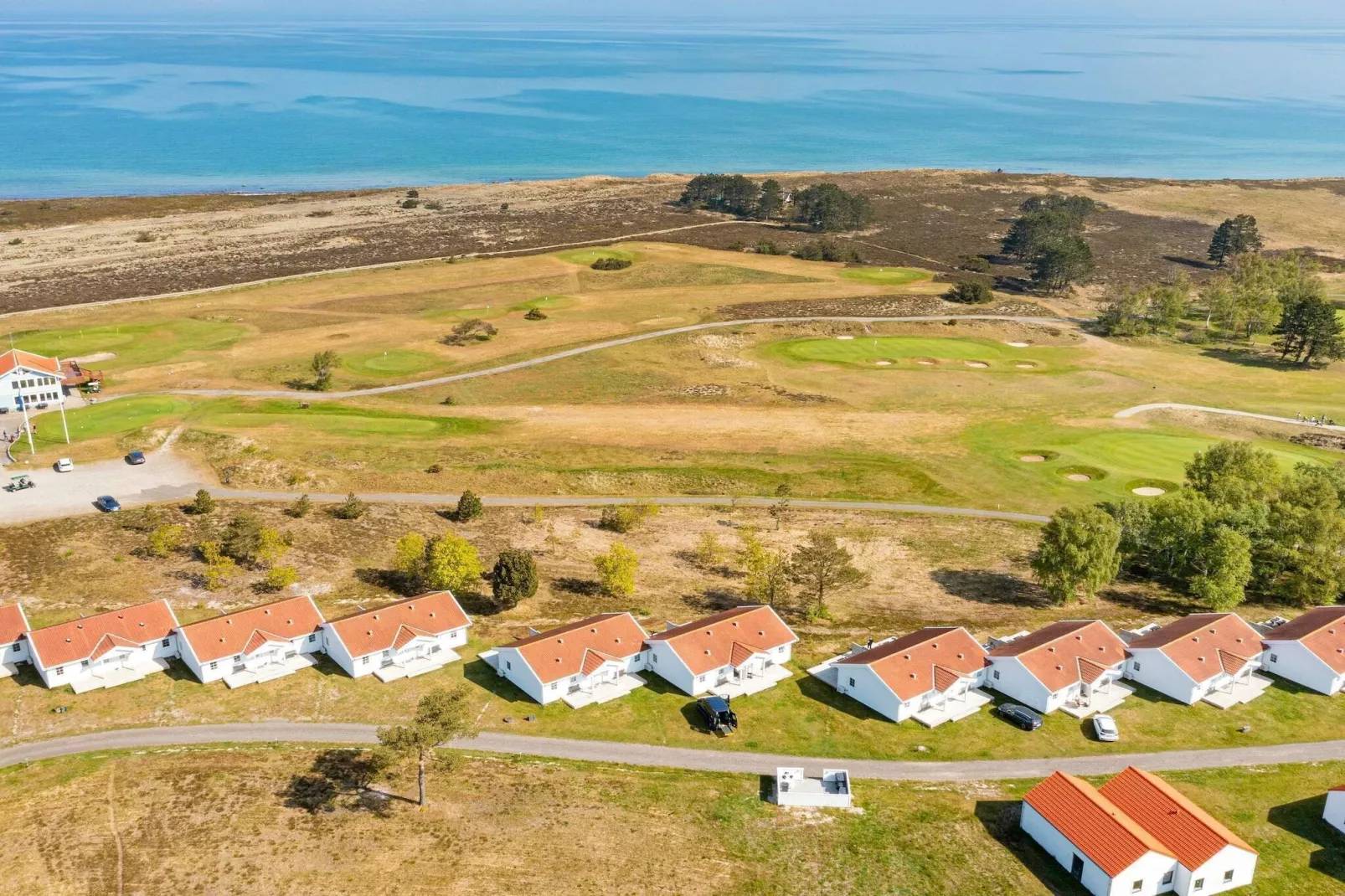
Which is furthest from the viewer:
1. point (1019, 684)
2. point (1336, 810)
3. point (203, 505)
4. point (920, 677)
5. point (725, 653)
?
point (203, 505)

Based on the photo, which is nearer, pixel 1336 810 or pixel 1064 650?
pixel 1336 810

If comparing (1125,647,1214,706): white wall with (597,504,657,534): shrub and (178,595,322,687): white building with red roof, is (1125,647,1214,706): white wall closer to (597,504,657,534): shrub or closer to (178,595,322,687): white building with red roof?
(597,504,657,534): shrub

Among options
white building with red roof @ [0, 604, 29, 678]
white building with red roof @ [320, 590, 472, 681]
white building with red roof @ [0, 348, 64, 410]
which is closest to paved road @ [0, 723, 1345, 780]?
white building with red roof @ [320, 590, 472, 681]

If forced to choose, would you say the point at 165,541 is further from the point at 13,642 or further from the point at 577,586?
the point at 577,586

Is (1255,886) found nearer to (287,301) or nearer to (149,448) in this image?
(149,448)

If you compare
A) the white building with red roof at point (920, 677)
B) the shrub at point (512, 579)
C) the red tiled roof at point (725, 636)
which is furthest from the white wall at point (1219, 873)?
the shrub at point (512, 579)

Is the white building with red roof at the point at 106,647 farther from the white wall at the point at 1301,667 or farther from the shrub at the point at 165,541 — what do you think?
the white wall at the point at 1301,667

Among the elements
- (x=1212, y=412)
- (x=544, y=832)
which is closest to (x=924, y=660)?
(x=544, y=832)
